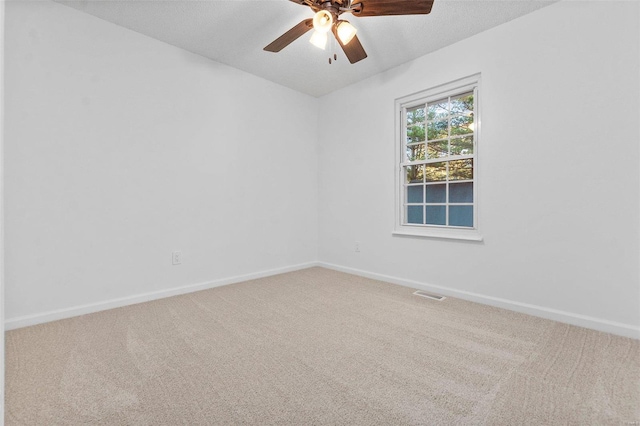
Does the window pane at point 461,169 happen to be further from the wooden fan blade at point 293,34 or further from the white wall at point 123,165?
the white wall at point 123,165

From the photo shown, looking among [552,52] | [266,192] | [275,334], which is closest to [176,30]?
[266,192]

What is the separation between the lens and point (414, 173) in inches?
134

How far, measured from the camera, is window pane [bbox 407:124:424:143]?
10.9ft

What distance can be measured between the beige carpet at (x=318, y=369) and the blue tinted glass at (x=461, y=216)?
2.70ft

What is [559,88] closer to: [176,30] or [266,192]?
[266,192]

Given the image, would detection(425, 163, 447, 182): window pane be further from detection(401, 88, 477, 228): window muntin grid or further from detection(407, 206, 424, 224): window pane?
Answer: detection(407, 206, 424, 224): window pane

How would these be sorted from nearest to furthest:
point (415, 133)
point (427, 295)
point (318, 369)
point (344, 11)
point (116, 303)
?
point (318, 369) < point (344, 11) < point (116, 303) < point (427, 295) < point (415, 133)

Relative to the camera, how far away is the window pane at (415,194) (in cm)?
338

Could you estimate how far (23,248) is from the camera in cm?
225

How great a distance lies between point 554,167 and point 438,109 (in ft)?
4.09

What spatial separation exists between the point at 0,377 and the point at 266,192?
9.99 ft

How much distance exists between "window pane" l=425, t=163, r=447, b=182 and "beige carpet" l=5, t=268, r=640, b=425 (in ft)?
4.39

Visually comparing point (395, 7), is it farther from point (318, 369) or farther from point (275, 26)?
point (318, 369)

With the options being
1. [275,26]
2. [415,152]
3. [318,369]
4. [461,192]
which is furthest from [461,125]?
[318,369]
